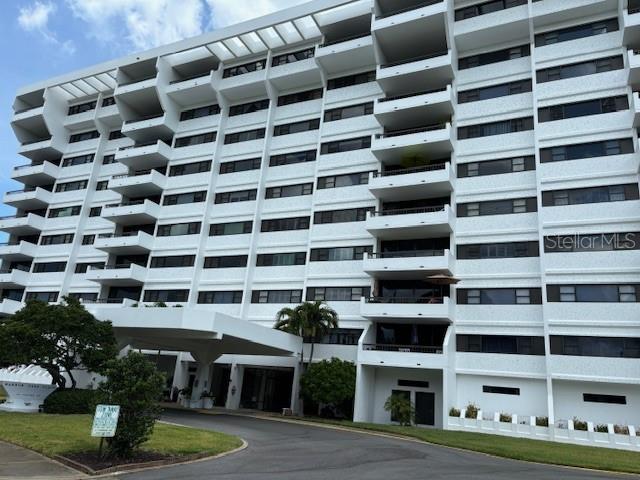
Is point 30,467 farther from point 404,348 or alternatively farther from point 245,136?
point 245,136

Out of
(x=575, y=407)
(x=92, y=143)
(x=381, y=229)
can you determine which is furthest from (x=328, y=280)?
(x=92, y=143)

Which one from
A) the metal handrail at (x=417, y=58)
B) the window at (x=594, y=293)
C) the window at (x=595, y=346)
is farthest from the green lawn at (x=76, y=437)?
the metal handrail at (x=417, y=58)

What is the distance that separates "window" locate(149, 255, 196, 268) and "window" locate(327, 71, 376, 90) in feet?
63.4

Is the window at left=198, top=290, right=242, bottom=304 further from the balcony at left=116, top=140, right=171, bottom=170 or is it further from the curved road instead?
the curved road

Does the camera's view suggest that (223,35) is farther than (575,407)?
Yes

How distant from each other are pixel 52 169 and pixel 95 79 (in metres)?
11.4

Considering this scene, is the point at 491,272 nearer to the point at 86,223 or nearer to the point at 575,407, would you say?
the point at 575,407

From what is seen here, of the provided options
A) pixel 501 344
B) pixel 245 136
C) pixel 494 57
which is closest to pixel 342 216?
pixel 245 136

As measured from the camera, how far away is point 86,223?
52.7 metres

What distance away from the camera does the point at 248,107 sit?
48219mm

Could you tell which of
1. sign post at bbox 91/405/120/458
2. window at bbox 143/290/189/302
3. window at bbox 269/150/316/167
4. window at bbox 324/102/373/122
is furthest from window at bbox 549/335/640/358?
window at bbox 143/290/189/302

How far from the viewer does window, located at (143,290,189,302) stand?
4388 cm

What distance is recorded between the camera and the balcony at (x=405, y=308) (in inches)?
1268

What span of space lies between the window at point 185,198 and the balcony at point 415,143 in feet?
56.5
